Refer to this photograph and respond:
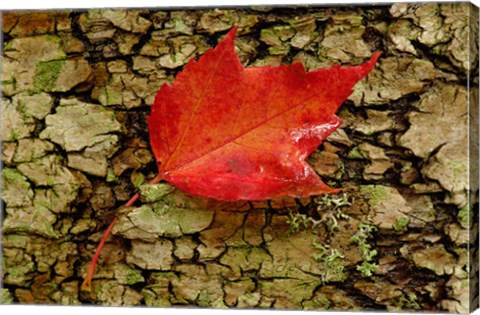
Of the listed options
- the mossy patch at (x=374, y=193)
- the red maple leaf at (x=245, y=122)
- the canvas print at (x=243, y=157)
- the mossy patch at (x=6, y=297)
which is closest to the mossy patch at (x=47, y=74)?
the canvas print at (x=243, y=157)

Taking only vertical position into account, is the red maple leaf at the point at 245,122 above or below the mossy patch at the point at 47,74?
below

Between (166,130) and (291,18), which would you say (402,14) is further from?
(166,130)

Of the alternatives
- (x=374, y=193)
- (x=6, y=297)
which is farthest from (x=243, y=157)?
(x=6, y=297)

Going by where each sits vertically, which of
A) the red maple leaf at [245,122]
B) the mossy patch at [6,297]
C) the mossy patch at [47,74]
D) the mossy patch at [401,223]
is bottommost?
the mossy patch at [6,297]

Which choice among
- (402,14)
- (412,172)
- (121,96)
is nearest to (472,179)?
(412,172)

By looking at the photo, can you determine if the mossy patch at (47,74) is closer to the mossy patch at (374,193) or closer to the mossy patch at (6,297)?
the mossy patch at (6,297)

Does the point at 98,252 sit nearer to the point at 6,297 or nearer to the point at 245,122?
the point at 6,297

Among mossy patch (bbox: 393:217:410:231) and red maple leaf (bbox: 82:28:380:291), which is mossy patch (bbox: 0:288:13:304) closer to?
red maple leaf (bbox: 82:28:380:291)

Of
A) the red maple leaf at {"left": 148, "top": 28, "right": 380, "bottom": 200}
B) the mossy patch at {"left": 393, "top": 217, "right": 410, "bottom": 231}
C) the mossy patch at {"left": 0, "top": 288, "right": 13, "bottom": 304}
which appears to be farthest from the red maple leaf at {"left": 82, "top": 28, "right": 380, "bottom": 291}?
the mossy patch at {"left": 0, "top": 288, "right": 13, "bottom": 304}
